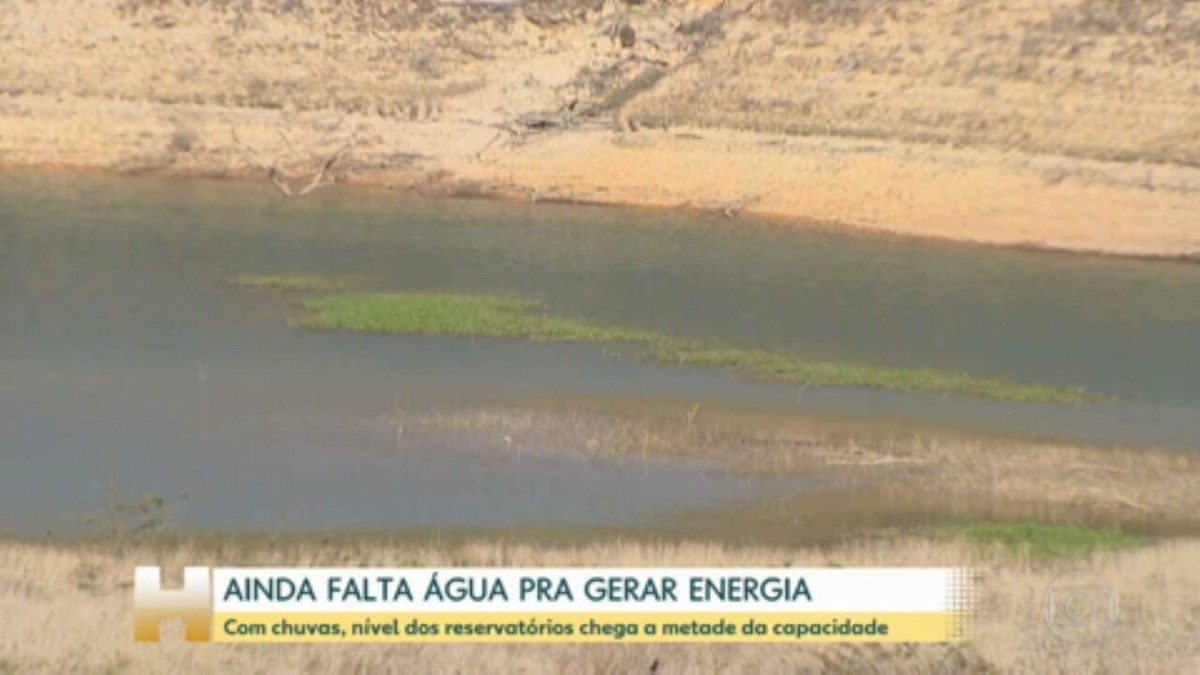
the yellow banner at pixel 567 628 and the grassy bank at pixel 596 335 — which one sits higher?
the grassy bank at pixel 596 335

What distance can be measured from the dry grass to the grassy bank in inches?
275

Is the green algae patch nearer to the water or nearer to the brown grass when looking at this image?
the water

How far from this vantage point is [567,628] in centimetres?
1133

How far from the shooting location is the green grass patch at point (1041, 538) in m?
15.8

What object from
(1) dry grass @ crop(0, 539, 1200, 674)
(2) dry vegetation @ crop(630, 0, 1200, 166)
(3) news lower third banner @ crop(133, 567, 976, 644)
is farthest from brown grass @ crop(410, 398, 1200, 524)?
(2) dry vegetation @ crop(630, 0, 1200, 166)

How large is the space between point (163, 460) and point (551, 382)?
5111 millimetres

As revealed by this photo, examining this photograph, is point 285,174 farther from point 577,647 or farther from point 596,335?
point 577,647

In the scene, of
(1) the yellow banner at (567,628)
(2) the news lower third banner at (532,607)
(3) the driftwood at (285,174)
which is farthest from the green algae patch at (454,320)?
(1) the yellow banner at (567,628)

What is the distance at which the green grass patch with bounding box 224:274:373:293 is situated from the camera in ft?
87.6

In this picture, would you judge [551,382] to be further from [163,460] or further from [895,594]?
[895,594]

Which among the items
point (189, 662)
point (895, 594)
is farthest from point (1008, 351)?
point (189, 662)

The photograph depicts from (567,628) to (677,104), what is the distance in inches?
1206

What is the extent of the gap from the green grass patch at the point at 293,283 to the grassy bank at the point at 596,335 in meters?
0.83

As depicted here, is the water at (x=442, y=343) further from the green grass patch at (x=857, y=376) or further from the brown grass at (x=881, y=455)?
the brown grass at (x=881, y=455)
